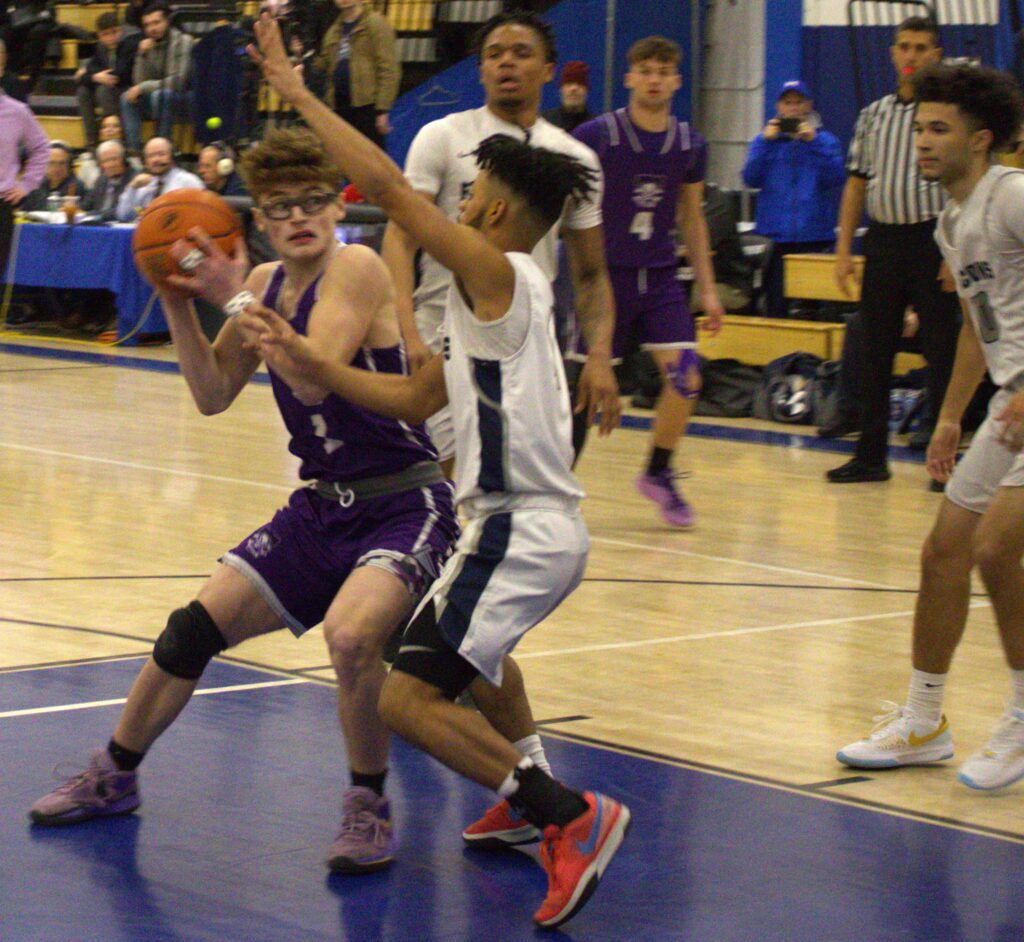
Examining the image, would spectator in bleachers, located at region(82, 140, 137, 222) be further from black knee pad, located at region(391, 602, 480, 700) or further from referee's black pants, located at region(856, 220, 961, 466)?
black knee pad, located at region(391, 602, 480, 700)

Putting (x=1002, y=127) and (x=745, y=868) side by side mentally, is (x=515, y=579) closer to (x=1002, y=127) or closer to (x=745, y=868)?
(x=745, y=868)

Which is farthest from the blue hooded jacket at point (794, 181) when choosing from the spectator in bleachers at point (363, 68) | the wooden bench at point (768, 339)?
the spectator in bleachers at point (363, 68)

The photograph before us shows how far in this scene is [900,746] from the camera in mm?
4629

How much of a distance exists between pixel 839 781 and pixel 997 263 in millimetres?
1278

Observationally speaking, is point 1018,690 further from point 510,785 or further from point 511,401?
point 511,401

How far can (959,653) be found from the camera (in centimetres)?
591

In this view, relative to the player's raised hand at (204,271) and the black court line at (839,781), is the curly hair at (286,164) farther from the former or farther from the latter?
the black court line at (839,781)

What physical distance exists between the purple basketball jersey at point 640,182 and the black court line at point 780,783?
3.34 m

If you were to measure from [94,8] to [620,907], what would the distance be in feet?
64.3

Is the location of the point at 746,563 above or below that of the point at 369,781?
below

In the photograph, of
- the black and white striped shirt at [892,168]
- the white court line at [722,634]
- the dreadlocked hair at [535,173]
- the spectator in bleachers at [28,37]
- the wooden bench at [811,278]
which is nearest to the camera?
the dreadlocked hair at [535,173]

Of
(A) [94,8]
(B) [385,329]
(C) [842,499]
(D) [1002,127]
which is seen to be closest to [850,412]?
(C) [842,499]

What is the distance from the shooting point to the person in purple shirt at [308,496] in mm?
3977

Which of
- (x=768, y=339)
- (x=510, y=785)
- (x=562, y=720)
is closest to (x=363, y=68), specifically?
(x=768, y=339)
